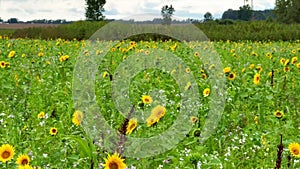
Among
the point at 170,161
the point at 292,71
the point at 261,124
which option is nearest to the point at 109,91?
the point at 261,124

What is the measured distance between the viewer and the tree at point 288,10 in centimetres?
4562

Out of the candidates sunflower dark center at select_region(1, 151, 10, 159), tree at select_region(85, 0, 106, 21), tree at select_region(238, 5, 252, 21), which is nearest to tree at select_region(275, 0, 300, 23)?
tree at select_region(238, 5, 252, 21)

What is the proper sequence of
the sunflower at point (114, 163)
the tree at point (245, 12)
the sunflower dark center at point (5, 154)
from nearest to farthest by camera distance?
1. the sunflower at point (114, 163)
2. the sunflower dark center at point (5, 154)
3. the tree at point (245, 12)

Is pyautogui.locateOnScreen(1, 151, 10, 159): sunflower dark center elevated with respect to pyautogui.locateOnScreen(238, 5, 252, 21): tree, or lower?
lower

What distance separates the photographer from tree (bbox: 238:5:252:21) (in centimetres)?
5459

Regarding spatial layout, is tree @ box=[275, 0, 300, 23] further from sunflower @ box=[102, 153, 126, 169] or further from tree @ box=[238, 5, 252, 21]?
sunflower @ box=[102, 153, 126, 169]

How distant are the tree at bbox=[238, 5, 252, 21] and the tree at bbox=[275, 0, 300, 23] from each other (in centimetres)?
347

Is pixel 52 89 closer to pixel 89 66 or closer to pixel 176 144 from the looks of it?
pixel 89 66

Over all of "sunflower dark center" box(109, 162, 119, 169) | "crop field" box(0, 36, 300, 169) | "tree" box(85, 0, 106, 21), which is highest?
"tree" box(85, 0, 106, 21)

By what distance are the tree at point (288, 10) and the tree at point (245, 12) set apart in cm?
347

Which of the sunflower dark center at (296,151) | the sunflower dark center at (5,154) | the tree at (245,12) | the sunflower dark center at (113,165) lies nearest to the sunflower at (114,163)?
the sunflower dark center at (113,165)

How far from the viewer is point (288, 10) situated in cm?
4741

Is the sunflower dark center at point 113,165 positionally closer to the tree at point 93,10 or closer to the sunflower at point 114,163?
the sunflower at point 114,163

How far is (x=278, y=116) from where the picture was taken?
9.16 feet
